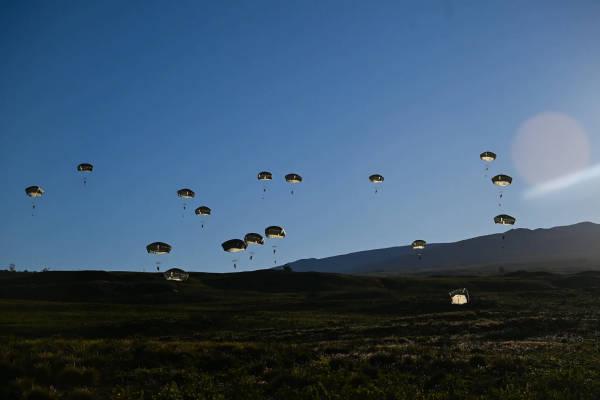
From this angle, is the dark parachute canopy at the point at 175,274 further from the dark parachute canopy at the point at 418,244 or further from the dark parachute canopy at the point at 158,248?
the dark parachute canopy at the point at 418,244

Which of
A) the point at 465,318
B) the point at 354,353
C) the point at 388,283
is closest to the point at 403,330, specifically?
the point at 465,318

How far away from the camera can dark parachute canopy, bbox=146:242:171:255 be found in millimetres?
78500

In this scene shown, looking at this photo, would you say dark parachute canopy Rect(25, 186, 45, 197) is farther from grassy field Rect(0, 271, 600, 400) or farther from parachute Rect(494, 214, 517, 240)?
parachute Rect(494, 214, 517, 240)

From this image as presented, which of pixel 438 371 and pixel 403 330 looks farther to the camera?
pixel 403 330

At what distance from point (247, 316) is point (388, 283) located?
61.9 meters

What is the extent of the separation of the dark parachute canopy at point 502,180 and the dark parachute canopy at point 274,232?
32069 mm

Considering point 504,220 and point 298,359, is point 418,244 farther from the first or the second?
point 298,359

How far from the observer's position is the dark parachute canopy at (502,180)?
263 ft

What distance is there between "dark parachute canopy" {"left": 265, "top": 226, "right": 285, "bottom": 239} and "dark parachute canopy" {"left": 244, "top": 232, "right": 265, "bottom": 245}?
2.77 m

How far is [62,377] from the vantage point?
1950 centimetres

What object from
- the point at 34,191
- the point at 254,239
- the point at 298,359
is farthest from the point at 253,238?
the point at 298,359

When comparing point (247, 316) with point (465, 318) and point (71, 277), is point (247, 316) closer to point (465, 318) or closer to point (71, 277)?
point (465, 318)

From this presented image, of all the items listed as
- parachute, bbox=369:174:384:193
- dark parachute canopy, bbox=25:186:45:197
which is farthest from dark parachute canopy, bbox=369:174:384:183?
dark parachute canopy, bbox=25:186:45:197

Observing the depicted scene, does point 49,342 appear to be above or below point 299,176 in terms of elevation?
below
